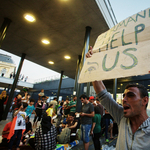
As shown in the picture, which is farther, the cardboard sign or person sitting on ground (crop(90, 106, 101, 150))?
person sitting on ground (crop(90, 106, 101, 150))

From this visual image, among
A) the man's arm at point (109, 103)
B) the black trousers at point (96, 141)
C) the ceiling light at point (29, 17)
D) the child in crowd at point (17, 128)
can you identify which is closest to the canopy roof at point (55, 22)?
the ceiling light at point (29, 17)

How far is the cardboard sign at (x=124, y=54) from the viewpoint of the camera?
887 millimetres

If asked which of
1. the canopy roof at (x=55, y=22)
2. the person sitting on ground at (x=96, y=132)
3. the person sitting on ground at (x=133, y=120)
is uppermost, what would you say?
the canopy roof at (x=55, y=22)

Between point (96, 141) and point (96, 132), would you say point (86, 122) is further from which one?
point (96, 141)

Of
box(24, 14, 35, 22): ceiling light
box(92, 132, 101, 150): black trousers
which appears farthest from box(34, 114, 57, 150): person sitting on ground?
box(24, 14, 35, 22): ceiling light

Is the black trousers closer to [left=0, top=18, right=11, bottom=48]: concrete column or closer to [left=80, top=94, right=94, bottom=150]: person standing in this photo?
[left=80, top=94, right=94, bottom=150]: person standing

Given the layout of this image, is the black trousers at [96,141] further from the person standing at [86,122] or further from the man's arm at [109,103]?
the man's arm at [109,103]

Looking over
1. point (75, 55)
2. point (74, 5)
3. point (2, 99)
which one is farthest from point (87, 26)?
point (2, 99)

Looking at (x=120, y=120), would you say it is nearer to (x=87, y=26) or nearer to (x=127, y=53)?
(x=127, y=53)

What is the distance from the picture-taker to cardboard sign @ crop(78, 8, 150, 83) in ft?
2.91

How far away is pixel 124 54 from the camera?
1018 mm

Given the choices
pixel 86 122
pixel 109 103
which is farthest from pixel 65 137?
pixel 109 103

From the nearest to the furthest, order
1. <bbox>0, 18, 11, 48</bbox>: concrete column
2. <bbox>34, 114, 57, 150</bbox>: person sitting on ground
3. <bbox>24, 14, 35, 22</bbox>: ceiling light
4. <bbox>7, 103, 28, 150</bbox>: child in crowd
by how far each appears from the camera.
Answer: <bbox>34, 114, 57, 150</bbox>: person sitting on ground < <bbox>7, 103, 28, 150</bbox>: child in crowd < <bbox>24, 14, 35, 22</bbox>: ceiling light < <bbox>0, 18, 11, 48</bbox>: concrete column

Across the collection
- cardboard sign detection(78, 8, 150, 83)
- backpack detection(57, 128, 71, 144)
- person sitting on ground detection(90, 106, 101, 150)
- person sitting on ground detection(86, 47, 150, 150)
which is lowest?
backpack detection(57, 128, 71, 144)
